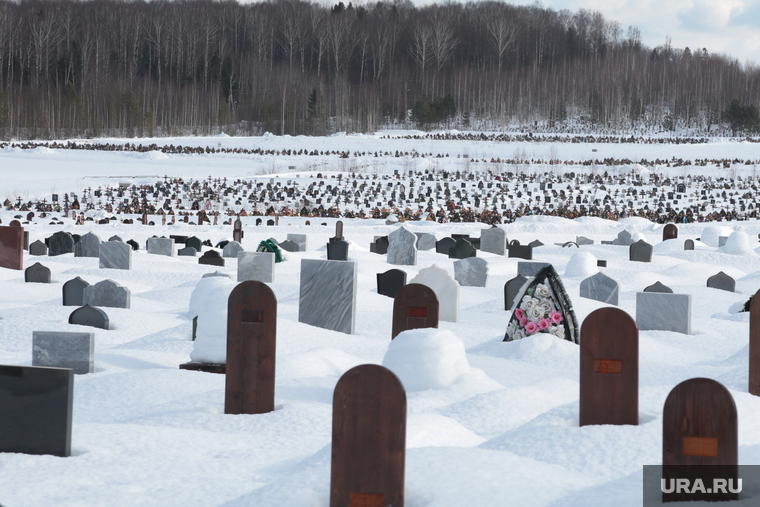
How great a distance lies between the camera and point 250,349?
497 centimetres

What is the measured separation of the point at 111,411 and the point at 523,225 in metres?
18.7

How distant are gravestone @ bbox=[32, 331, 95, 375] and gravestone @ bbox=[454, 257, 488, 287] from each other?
285 inches

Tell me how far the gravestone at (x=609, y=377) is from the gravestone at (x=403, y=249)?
417 inches

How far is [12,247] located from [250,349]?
9.07 metres

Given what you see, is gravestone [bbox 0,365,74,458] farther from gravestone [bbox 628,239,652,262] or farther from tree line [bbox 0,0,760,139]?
tree line [bbox 0,0,760,139]

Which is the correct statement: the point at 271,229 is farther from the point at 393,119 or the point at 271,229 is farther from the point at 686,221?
the point at 393,119

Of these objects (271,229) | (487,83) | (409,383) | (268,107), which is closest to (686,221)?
(271,229)

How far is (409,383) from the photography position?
18.8 ft

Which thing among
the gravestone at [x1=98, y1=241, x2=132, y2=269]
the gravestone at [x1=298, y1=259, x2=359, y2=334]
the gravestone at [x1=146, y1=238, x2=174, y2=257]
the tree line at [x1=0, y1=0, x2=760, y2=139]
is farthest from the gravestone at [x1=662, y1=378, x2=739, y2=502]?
the tree line at [x1=0, y1=0, x2=760, y2=139]

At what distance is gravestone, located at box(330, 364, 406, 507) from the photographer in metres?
3.29

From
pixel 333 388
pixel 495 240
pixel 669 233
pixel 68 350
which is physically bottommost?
pixel 333 388

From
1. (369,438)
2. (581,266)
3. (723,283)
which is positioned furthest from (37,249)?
(369,438)

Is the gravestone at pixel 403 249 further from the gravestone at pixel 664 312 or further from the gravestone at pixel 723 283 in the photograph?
the gravestone at pixel 664 312

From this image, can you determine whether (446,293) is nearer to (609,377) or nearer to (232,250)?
(609,377)
